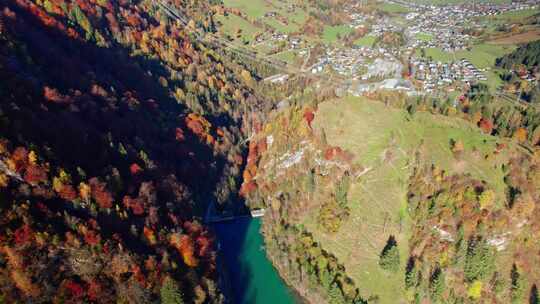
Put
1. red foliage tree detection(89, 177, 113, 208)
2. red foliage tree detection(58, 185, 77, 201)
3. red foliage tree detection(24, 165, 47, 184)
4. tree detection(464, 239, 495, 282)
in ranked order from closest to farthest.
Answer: red foliage tree detection(24, 165, 47, 184), red foliage tree detection(58, 185, 77, 201), red foliage tree detection(89, 177, 113, 208), tree detection(464, 239, 495, 282)

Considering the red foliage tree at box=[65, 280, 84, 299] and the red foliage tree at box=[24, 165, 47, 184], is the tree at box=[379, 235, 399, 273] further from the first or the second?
the red foliage tree at box=[24, 165, 47, 184]

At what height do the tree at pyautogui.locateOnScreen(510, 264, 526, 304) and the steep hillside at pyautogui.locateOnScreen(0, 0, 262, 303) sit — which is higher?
the steep hillside at pyautogui.locateOnScreen(0, 0, 262, 303)

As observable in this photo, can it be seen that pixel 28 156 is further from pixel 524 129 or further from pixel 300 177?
pixel 524 129

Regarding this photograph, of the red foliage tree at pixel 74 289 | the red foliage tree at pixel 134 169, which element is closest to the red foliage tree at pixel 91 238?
the red foliage tree at pixel 74 289

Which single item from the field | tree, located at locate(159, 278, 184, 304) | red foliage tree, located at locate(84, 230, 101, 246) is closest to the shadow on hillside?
red foliage tree, located at locate(84, 230, 101, 246)

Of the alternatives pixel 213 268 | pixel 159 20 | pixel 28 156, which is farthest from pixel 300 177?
pixel 159 20
